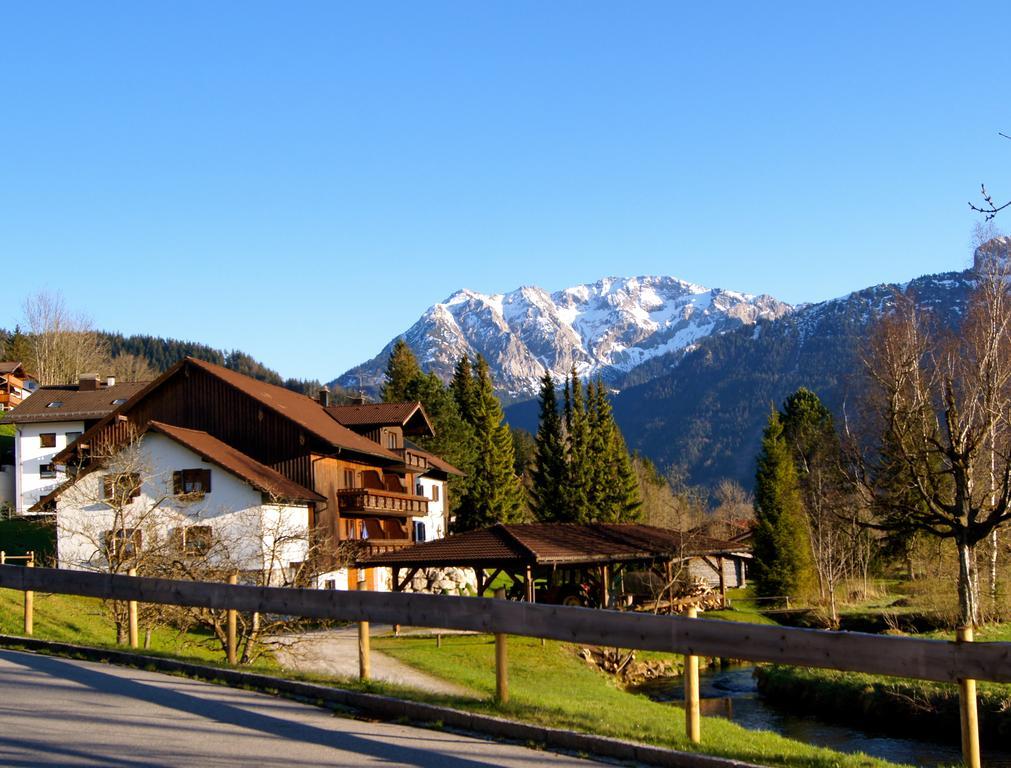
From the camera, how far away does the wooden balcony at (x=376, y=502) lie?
4325cm

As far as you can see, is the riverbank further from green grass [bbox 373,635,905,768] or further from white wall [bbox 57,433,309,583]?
white wall [bbox 57,433,309,583]

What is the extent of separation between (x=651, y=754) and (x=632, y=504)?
2494 inches

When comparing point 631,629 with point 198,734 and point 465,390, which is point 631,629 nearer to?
point 198,734

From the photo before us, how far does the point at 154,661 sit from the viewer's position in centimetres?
1267

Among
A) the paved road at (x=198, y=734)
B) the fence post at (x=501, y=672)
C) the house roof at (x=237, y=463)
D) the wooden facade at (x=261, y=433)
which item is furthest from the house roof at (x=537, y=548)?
the fence post at (x=501, y=672)

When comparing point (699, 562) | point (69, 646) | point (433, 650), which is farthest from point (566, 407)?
point (69, 646)

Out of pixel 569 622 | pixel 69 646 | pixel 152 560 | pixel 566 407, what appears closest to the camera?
pixel 569 622

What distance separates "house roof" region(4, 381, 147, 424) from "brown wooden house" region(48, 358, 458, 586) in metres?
13.4

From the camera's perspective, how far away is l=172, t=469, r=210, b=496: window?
36.8 m

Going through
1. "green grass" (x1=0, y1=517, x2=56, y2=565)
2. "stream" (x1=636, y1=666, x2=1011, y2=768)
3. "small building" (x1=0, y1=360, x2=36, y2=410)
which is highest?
"small building" (x1=0, y1=360, x2=36, y2=410)

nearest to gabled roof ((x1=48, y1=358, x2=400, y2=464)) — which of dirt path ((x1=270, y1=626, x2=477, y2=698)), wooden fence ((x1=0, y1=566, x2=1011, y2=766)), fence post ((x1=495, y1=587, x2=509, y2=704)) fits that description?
dirt path ((x1=270, y1=626, x2=477, y2=698))

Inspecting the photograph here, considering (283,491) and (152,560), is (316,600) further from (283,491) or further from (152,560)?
(283,491)

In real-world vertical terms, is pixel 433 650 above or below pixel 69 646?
below

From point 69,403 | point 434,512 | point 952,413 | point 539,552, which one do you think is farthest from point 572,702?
point 69,403
